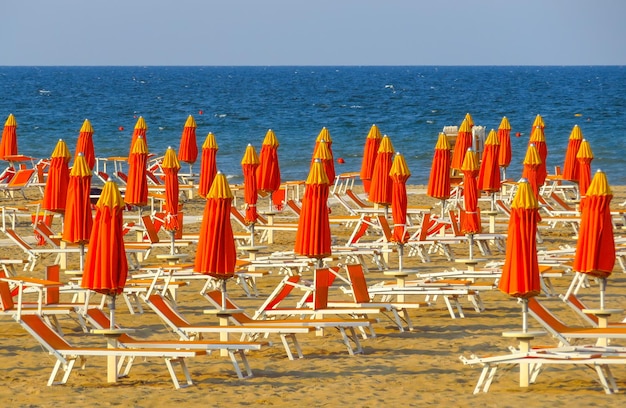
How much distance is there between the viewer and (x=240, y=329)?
11.0 m

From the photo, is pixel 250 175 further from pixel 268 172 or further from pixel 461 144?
pixel 461 144

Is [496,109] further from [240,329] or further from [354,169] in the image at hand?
[240,329]

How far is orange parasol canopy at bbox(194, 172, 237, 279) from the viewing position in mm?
10961

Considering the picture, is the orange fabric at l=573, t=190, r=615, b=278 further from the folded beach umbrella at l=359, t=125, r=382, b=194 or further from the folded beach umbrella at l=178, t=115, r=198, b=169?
the folded beach umbrella at l=178, t=115, r=198, b=169

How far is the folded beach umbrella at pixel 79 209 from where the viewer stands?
13633 mm

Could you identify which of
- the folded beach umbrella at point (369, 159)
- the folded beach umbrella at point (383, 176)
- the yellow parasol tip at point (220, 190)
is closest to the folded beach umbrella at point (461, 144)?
the folded beach umbrella at point (369, 159)

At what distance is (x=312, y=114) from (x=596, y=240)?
51.9 meters

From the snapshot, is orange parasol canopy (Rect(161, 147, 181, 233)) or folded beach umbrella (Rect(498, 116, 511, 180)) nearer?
orange parasol canopy (Rect(161, 147, 181, 233))

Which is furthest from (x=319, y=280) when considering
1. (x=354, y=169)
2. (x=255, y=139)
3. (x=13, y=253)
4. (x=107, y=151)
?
(x=255, y=139)

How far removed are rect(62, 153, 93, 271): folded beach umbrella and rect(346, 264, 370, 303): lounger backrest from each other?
3200 mm

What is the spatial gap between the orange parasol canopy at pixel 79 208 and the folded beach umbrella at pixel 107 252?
11.3 feet

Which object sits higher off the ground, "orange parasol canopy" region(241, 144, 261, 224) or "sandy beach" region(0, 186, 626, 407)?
"orange parasol canopy" region(241, 144, 261, 224)

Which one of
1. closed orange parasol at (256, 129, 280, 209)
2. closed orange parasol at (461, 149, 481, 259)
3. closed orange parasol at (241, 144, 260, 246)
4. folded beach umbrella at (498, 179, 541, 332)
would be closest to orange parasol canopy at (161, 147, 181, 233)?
closed orange parasol at (241, 144, 260, 246)

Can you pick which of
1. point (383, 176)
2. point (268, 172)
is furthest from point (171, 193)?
point (383, 176)
